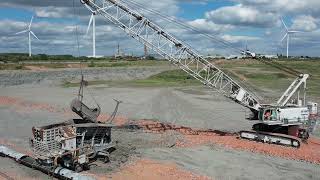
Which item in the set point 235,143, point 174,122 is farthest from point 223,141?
point 174,122

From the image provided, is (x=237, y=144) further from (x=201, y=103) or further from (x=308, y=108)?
(x=201, y=103)

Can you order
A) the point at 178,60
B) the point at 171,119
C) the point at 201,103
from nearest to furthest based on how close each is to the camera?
the point at 178,60
the point at 171,119
the point at 201,103

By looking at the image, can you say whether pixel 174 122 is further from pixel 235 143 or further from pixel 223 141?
pixel 235 143

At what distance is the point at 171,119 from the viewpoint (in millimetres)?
39969

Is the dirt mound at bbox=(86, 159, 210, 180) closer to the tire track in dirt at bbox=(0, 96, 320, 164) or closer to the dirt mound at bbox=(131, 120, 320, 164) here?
the tire track in dirt at bbox=(0, 96, 320, 164)

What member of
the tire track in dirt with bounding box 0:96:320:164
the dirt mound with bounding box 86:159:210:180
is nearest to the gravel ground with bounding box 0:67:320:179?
the dirt mound with bounding box 86:159:210:180

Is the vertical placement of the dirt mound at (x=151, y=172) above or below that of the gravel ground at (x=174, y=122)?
below

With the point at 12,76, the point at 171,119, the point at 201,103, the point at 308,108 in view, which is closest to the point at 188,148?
the point at 308,108

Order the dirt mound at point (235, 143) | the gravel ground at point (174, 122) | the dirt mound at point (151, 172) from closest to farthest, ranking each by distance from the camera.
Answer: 1. the dirt mound at point (151, 172)
2. the gravel ground at point (174, 122)
3. the dirt mound at point (235, 143)

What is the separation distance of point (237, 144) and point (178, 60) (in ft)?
24.2

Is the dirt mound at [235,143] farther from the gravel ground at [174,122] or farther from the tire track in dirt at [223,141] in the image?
the gravel ground at [174,122]

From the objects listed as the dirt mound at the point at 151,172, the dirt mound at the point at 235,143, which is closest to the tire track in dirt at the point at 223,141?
the dirt mound at the point at 235,143

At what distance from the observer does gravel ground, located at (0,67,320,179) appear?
76.8 ft

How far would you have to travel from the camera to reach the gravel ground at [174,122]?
76.8 feet
